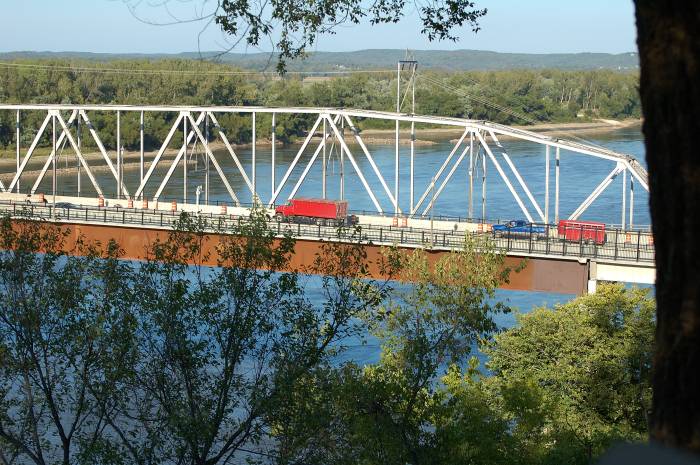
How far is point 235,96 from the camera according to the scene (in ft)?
318

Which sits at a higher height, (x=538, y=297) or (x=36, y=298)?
(x=36, y=298)

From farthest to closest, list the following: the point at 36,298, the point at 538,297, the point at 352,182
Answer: the point at 352,182
the point at 538,297
the point at 36,298

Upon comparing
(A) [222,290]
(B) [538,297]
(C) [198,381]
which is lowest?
(B) [538,297]

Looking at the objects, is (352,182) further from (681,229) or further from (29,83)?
(681,229)

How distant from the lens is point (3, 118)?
93.9m

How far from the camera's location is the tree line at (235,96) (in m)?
94.9

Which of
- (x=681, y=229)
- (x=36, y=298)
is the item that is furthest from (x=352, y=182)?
(x=681, y=229)

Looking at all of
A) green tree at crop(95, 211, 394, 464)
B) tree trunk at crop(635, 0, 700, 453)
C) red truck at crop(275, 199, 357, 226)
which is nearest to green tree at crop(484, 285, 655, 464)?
green tree at crop(95, 211, 394, 464)

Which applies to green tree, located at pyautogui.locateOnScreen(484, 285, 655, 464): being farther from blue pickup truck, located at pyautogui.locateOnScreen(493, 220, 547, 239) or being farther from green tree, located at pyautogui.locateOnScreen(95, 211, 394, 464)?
blue pickup truck, located at pyautogui.locateOnScreen(493, 220, 547, 239)

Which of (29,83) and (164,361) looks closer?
(164,361)

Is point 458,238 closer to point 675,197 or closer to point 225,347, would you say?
point 225,347

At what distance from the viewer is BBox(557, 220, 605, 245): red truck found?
1420 inches

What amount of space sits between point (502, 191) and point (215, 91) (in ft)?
149

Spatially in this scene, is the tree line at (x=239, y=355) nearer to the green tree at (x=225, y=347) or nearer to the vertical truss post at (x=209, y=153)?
the green tree at (x=225, y=347)
